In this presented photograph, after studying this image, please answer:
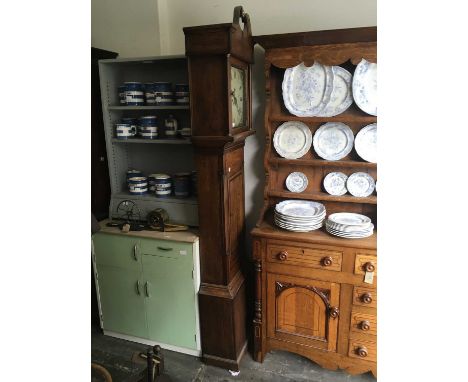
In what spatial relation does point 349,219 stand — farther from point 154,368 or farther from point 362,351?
point 154,368

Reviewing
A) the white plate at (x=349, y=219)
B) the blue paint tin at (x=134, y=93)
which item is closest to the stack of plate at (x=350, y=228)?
the white plate at (x=349, y=219)

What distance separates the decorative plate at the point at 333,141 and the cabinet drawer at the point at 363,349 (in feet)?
3.73

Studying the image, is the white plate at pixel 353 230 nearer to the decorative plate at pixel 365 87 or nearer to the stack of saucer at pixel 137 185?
the decorative plate at pixel 365 87

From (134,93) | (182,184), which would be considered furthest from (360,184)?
(134,93)

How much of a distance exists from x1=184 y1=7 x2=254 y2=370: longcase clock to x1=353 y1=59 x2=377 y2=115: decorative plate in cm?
67

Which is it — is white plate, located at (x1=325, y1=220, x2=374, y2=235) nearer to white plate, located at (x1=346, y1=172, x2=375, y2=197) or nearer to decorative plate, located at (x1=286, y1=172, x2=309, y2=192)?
white plate, located at (x1=346, y1=172, x2=375, y2=197)

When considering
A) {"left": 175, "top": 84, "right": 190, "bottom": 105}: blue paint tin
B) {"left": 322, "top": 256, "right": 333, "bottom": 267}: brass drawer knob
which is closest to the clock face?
{"left": 175, "top": 84, "right": 190, "bottom": 105}: blue paint tin

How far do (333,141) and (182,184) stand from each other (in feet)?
3.50
